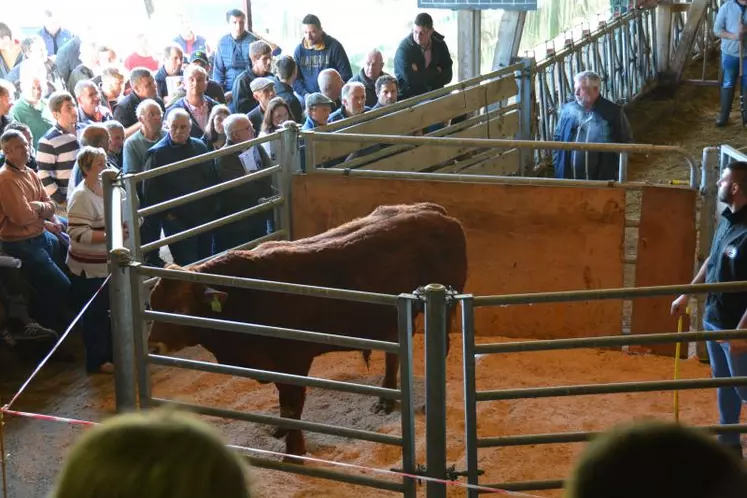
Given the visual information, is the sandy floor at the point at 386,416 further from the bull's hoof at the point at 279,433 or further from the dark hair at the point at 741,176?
the dark hair at the point at 741,176

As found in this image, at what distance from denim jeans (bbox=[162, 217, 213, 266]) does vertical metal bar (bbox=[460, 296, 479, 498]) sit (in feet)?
11.3

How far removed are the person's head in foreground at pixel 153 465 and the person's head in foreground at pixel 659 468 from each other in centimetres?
52

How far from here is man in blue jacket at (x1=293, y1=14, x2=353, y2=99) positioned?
36.5 ft

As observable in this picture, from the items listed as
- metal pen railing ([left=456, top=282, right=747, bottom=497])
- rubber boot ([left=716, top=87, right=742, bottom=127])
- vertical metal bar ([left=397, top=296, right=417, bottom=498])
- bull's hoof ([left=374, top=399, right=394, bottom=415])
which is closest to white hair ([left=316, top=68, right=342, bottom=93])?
bull's hoof ([left=374, top=399, right=394, bottom=415])

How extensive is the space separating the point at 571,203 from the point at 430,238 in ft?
3.83

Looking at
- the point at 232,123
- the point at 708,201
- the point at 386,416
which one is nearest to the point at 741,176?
the point at 708,201

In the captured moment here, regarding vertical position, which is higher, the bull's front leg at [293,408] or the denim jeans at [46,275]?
the denim jeans at [46,275]

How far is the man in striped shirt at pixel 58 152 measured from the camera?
8.04 m

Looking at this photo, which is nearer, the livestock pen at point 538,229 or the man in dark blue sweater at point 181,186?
the livestock pen at point 538,229

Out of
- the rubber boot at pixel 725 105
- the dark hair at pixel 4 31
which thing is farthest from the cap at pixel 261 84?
the rubber boot at pixel 725 105

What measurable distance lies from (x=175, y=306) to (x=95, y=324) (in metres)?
1.53

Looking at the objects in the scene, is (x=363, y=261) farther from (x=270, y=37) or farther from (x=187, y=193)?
(x=270, y=37)

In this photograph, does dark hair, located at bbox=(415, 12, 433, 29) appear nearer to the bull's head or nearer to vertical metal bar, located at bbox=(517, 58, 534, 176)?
vertical metal bar, located at bbox=(517, 58, 534, 176)

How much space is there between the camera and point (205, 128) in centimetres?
890
